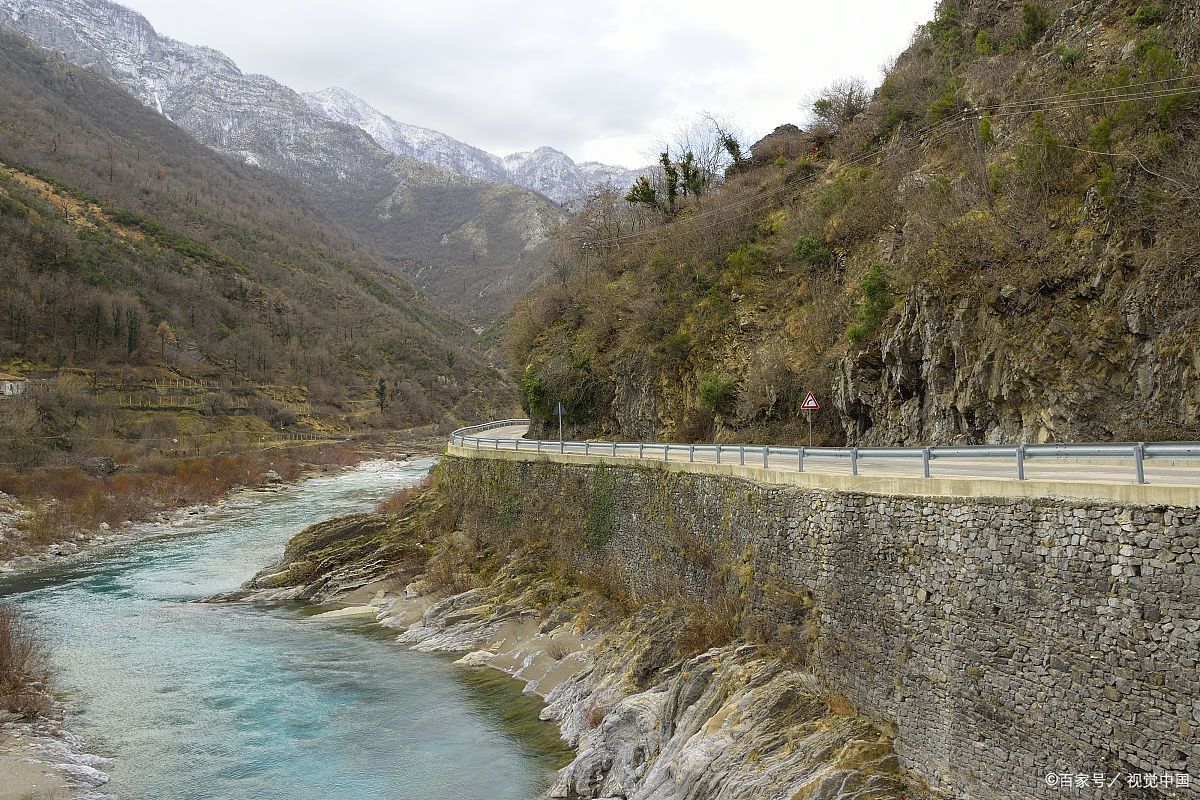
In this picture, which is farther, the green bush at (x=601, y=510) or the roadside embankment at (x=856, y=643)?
the green bush at (x=601, y=510)

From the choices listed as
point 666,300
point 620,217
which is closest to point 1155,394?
point 666,300

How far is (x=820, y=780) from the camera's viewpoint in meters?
10.9

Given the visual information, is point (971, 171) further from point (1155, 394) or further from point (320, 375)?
point (320, 375)

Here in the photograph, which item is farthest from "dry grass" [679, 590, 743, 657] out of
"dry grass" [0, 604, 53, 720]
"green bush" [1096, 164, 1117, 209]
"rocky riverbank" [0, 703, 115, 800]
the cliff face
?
"dry grass" [0, 604, 53, 720]

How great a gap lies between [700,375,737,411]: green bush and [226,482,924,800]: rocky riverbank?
7.31 metres

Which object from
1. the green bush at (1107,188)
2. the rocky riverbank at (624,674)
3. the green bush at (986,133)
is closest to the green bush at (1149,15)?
the green bush at (986,133)

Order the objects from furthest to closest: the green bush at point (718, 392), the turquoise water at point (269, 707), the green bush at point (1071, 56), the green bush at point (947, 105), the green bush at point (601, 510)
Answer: the green bush at point (718, 392) → the green bush at point (947, 105) → the green bush at point (601, 510) → the green bush at point (1071, 56) → the turquoise water at point (269, 707)

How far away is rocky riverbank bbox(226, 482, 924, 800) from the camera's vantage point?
11.7 metres

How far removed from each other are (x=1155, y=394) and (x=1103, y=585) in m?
7.03

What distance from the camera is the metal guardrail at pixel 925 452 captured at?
904 cm

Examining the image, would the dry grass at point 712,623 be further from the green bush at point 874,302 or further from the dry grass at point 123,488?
the dry grass at point 123,488

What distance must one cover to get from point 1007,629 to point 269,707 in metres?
17.2

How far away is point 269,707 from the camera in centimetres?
1938

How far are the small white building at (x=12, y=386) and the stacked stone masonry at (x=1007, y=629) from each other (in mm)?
74401
